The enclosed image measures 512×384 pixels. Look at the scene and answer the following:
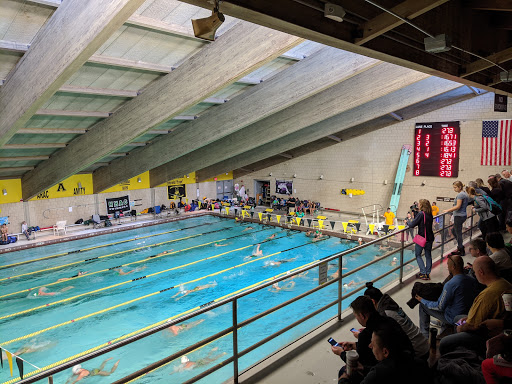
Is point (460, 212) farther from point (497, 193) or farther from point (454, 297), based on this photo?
point (454, 297)

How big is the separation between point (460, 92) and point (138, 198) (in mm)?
15269

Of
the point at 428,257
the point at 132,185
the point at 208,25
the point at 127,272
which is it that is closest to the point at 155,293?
the point at 127,272

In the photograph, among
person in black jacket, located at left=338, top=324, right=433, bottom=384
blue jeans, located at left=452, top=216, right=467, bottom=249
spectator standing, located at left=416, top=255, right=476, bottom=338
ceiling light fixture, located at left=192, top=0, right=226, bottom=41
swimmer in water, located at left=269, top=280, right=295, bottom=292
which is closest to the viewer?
person in black jacket, located at left=338, top=324, right=433, bottom=384

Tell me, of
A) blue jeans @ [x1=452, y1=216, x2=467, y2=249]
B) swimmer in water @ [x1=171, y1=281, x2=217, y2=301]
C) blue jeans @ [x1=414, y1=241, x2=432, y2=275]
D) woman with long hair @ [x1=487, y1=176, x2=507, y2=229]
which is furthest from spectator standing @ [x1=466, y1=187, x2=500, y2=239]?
swimmer in water @ [x1=171, y1=281, x2=217, y2=301]

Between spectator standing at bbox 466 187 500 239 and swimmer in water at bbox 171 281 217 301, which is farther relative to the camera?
swimmer in water at bbox 171 281 217 301

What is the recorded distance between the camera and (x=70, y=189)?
16.3 m

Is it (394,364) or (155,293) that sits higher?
(394,364)

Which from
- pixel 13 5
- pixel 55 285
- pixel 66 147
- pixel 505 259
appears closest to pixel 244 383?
pixel 505 259

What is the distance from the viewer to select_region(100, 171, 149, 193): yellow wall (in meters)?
17.9

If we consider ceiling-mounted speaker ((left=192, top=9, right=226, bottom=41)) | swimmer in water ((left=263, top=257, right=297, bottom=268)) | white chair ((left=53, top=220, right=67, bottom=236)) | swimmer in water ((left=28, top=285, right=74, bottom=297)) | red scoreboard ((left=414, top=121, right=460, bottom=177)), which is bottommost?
swimmer in water ((left=28, top=285, right=74, bottom=297))

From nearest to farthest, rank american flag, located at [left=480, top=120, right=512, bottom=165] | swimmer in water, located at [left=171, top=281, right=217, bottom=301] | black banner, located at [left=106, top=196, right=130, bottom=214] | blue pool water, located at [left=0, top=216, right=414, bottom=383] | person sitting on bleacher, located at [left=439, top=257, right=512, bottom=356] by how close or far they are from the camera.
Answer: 1. person sitting on bleacher, located at [left=439, top=257, right=512, bottom=356]
2. blue pool water, located at [left=0, top=216, right=414, bottom=383]
3. swimmer in water, located at [left=171, top=281, right=217, bottom=301]
4. american flag, located at [left=480, top=120, right=512, bottom=165]
5. black banner, located at [left=106, top=196, right=130, bottom=214]

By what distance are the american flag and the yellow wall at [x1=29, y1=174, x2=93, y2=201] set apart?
54.6ft

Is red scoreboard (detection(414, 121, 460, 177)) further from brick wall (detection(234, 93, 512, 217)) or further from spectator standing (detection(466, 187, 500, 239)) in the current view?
spectator standing (detection(466, 187, 500, 239))

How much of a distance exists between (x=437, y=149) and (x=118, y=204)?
14.6 m
